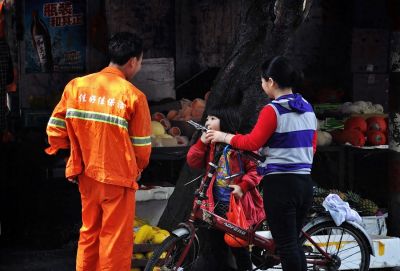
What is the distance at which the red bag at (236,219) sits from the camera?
5.58 meters

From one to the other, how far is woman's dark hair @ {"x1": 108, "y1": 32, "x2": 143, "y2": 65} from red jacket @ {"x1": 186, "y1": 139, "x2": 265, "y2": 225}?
914mm

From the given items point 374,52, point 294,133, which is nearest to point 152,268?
point 294,133

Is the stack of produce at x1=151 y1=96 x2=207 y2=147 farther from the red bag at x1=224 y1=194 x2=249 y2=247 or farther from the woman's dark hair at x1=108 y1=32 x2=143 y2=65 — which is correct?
the woman's dark hair at x1=108 y1=32 x2=143 y2=65

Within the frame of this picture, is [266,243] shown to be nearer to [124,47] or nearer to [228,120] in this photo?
[228,120]

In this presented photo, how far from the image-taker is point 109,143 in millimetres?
5121

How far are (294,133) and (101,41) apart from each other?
19.3 ft

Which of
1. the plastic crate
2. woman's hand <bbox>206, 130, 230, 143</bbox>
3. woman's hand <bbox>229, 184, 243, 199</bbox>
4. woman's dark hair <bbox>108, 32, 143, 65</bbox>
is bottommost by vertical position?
the plastic crate

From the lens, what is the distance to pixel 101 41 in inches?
412

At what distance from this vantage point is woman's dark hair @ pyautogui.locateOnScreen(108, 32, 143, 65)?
519 cm

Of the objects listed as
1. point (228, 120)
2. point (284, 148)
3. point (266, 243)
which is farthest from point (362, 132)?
point (284, 148)

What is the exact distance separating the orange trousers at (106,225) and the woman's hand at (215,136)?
703mm

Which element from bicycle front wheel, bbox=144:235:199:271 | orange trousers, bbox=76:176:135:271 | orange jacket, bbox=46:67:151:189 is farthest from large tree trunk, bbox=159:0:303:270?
orange jacket, bbox=46:67:151:189

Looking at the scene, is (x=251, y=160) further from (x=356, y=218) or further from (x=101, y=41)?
(x=101, y=41)

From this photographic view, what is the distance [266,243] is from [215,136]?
1016 millimetres
